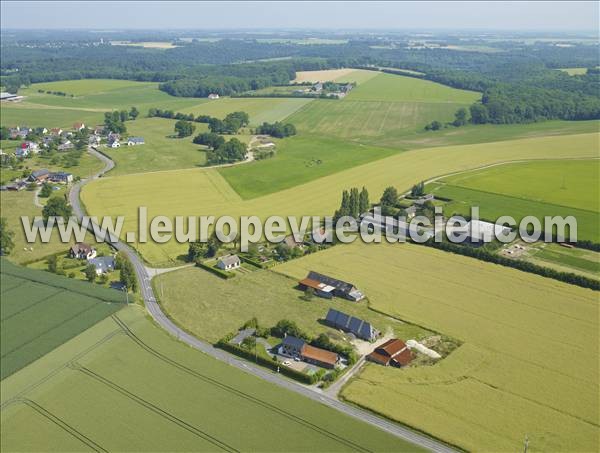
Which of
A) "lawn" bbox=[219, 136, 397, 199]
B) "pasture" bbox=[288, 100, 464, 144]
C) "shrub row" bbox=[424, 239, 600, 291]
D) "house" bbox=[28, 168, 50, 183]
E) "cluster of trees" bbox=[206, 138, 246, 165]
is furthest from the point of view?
"pasture" bbox=[288, 100, 464, 144]

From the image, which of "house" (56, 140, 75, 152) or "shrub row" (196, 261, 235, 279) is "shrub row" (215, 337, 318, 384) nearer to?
"shrub row" (196, 261, 235, 279)

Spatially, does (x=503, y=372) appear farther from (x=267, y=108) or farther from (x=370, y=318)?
(x=267, y=108)

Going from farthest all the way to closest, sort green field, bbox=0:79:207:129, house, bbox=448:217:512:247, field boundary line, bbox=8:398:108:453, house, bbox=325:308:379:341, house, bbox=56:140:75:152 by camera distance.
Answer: green field, bbox=0:79:207:129 < house, bbox=56:140:75:152 < house, bbox=448:217:512:247 < house, bbox=325:308:379:341 < field boundary line, bbox=8:398:108:453

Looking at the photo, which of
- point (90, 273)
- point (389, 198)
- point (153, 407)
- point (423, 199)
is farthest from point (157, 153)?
point (153, 407)

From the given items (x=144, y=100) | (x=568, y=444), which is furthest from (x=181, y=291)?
(x=144, y=100)

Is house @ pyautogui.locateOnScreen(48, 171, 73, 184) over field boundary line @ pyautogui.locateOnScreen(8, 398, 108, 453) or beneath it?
over

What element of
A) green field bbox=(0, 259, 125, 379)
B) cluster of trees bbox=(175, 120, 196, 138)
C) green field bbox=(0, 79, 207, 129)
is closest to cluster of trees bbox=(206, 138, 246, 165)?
cluster of trees bbox=(175, 120, 196, 138)
